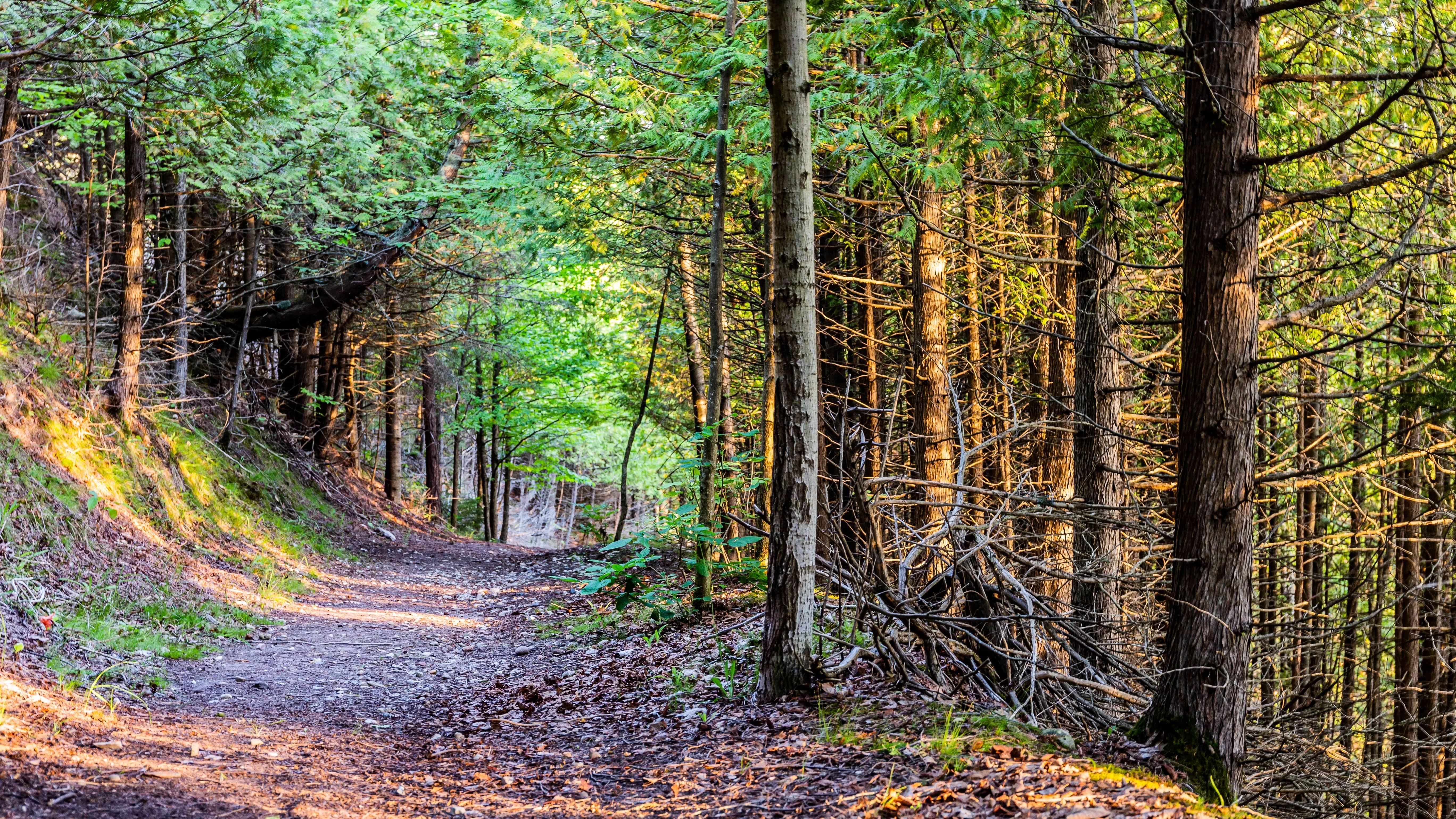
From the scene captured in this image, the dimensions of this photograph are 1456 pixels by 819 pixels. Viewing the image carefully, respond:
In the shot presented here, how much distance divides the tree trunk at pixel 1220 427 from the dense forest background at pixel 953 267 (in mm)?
20

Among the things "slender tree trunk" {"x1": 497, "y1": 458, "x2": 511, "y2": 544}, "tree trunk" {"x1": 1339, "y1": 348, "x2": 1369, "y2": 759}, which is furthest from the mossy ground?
"slender tree trunk" {"x1": 497, "y1": 458, "x2": 511, "y2": 544}

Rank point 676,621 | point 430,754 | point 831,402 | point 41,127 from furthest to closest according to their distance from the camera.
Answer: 1. point 831,402
2. point 676,621
3. point 41,127
4. point 430,754

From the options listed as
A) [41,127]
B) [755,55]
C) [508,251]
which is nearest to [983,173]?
[755,55]

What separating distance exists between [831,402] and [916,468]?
2988 millimetres

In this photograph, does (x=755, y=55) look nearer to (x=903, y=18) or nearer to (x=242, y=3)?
(x=903, y=18)

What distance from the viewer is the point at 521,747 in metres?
5.86

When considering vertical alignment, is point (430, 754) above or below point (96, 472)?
below

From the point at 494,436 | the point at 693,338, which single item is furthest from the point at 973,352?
the point at 494,436

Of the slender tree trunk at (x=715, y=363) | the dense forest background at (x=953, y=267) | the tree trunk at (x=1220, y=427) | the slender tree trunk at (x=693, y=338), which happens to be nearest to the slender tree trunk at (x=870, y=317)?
the dense forest background at (x=953, y=267)

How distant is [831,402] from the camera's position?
11977mm

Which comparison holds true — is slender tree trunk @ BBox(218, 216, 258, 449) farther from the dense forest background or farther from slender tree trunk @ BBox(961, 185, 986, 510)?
slender tree trunk @ BBox(961, 185, 986, 510)

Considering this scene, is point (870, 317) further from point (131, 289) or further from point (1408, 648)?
point (1408, 648)

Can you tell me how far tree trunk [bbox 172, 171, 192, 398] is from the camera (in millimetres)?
12734

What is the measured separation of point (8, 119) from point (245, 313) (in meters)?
7.33
